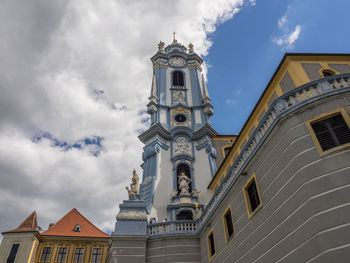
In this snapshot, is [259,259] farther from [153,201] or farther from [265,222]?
[153,201]

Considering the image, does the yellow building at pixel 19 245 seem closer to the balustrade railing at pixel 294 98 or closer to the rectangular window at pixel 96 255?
the rectangular window at pixel 96 255

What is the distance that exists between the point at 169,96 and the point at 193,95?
2.66 meters

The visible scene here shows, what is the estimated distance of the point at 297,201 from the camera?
29.9ft

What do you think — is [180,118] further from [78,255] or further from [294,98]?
[294,98]

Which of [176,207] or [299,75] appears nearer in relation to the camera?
[299,75]

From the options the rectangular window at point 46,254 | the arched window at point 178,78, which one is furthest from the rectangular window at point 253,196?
the rectangular window at point 46,254

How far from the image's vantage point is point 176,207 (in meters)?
23.0

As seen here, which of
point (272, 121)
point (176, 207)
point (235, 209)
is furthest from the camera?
point (176, 207)

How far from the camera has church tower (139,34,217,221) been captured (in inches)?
933

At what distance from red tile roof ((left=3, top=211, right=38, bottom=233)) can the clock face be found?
2368 centimetres

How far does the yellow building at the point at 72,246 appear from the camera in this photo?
99.0ft

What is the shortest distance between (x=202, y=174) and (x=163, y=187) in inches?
147

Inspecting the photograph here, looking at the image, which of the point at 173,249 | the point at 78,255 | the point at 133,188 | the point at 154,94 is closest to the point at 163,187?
Result: the point at 133,188

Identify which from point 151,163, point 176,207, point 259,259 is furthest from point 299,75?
point 151,163
